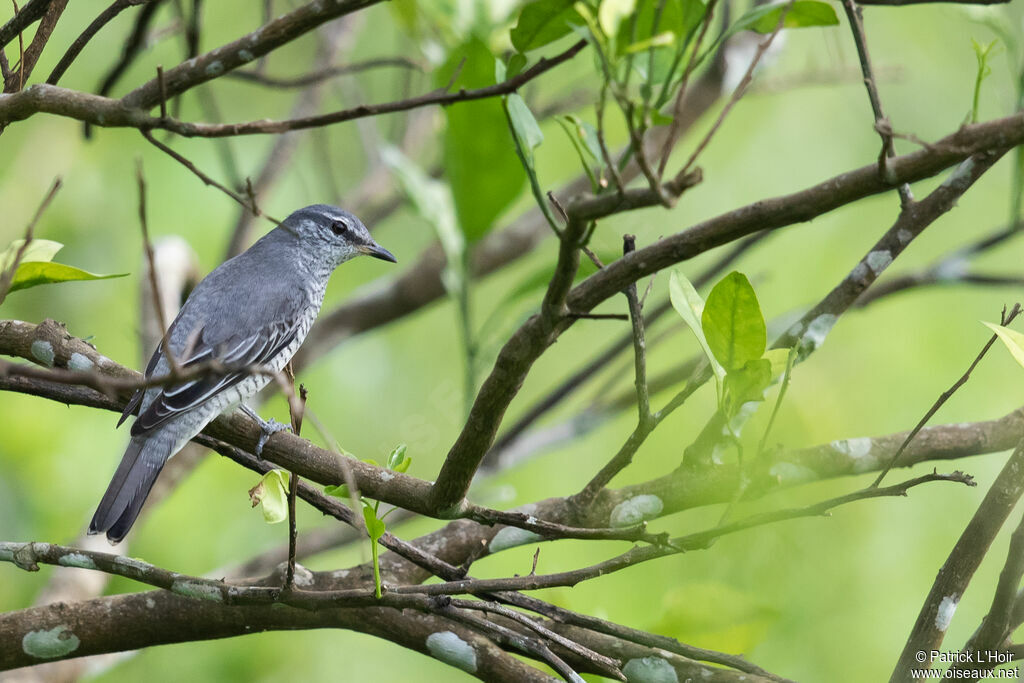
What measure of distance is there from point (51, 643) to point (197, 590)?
459mm

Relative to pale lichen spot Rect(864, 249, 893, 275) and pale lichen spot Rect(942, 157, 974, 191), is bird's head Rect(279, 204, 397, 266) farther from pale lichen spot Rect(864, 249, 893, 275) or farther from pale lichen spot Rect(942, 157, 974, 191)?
pale lichen spot Rect(942, 157, 974, 191)

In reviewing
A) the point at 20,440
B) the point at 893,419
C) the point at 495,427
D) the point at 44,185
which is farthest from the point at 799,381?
the point at 44,185

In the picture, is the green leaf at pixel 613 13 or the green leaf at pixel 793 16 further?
the green leaf at pixel 793 16

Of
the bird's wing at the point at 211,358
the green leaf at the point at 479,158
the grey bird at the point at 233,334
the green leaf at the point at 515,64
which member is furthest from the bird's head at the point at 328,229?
the green leaf at the point at 515,64

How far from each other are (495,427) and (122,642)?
1340 millimetres

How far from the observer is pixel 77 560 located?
2.22 m

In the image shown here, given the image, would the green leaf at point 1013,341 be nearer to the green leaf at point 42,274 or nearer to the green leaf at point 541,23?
the green leaf at point 541,23

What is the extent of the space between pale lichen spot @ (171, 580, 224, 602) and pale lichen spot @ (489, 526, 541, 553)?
70cm

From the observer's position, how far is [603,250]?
3.14 metres

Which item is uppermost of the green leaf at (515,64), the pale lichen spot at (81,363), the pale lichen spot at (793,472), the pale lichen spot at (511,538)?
the green leaf at (515,64)

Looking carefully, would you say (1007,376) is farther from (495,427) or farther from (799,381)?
(495,427)

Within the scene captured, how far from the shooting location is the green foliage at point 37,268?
221 cm

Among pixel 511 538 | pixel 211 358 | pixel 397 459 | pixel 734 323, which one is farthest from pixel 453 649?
pixel 211 358

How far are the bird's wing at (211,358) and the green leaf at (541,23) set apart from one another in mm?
1413
